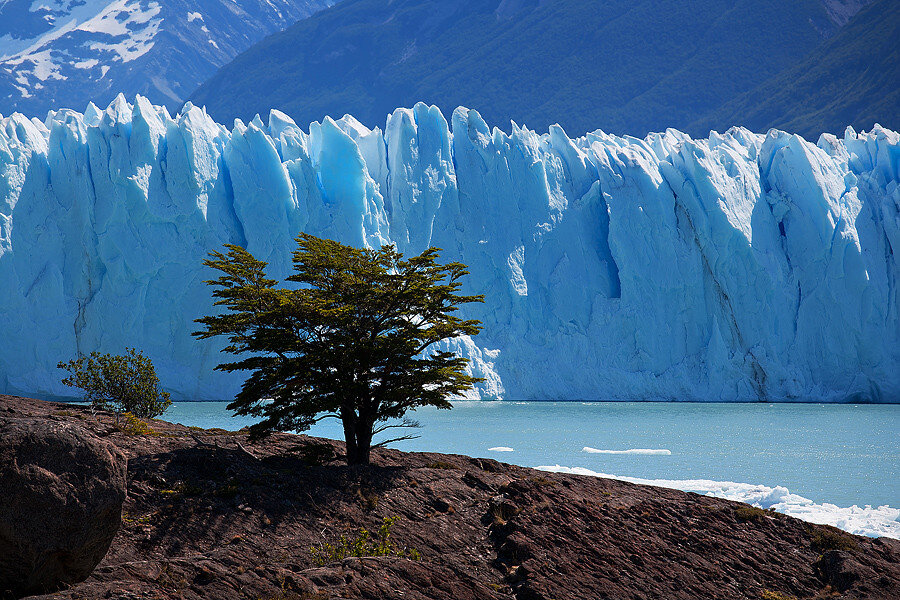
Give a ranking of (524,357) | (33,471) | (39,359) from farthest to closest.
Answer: (524,357)
(39,359)
(33,471)

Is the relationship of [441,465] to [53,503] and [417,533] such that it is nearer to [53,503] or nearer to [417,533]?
[417,533]

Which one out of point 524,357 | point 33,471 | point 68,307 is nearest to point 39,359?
point 68,307

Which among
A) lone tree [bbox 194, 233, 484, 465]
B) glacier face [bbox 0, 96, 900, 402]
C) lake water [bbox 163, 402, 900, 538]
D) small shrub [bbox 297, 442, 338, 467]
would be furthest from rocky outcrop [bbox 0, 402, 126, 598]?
glacier face [bbox 0, 96, 900, 402]

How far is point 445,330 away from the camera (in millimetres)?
8305

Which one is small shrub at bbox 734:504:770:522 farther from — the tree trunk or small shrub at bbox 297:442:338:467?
small shrub at bbox 297:442:338:467

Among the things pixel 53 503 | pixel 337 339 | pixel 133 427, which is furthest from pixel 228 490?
pixel 53 503

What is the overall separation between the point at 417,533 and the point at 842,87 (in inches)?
2669

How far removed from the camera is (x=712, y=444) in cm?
1747

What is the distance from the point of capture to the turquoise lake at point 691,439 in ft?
45.1

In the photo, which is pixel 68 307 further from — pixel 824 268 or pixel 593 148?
pixel 824 268

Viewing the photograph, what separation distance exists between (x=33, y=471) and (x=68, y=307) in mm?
22866

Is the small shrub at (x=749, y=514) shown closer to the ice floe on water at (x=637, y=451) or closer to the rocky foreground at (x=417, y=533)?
the rocky foreground at (x=417, y=533)

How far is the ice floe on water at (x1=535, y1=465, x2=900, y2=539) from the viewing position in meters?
10.2

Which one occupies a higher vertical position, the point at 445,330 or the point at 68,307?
the point at 68,307
